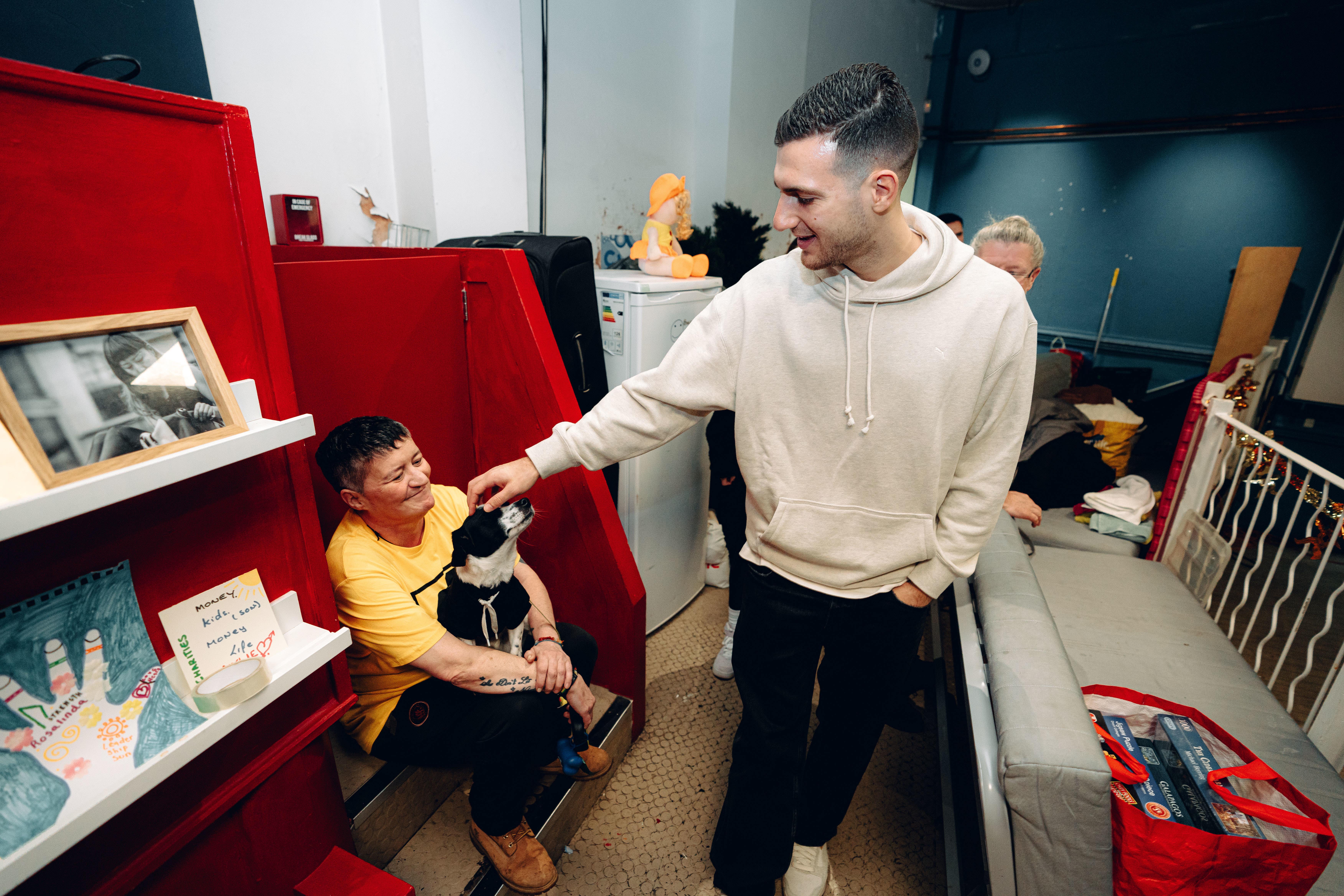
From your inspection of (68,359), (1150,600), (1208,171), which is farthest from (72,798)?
(1208,171)

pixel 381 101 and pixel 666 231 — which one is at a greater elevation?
pixel 381 101

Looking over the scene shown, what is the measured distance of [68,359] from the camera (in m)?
0.67

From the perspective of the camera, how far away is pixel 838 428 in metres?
1.12

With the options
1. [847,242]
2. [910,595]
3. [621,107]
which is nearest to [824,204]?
[847,242]

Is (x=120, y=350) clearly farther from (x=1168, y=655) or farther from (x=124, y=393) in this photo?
(x=1168, y=655)

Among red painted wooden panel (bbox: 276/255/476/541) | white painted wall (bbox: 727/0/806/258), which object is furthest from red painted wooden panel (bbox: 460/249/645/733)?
white painted wall (bbox: 727/0/806/258)

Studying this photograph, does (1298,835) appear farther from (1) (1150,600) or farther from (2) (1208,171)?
(2) (1208,171)

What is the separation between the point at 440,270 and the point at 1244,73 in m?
5.96

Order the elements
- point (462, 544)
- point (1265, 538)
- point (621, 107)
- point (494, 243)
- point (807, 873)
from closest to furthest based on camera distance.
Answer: point (462, 544), point (807, 873), point (494, 243), point (1265, 538), point (621, 107)

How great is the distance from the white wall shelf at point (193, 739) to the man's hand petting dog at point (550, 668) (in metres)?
0.46

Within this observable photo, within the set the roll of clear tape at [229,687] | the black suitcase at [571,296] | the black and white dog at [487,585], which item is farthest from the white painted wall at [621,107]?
the roll of clear tape at [229,687]

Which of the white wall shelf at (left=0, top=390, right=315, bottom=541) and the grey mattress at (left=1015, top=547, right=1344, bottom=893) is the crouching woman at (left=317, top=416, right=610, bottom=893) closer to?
the white wall shelf at (left=0, top=390, right=315, bottom=541)

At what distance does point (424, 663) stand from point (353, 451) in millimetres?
464

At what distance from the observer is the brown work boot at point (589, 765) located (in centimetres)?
162
